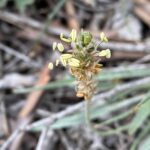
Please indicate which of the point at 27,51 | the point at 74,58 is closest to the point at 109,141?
the point at 27,51

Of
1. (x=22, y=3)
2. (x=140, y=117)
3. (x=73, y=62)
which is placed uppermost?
(x=22, y=3)

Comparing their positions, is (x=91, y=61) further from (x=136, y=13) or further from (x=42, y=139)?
(x=136, y=13)

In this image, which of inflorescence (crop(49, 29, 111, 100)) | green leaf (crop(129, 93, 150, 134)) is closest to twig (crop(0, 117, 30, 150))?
green leaf (crop(129, 93, 150, 134))

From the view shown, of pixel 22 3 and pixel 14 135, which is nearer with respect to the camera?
pixel 14 135

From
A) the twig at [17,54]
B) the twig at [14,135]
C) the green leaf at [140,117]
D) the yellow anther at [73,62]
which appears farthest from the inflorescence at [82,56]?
Result: the twig at [17,54]

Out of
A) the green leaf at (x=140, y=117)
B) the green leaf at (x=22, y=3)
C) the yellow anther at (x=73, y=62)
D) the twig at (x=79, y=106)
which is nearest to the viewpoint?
the yellow anther at (x=73, y=62)

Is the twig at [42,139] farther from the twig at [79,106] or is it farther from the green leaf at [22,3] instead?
the green leaf at [22,3]

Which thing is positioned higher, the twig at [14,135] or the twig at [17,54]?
the twig at [17,54]

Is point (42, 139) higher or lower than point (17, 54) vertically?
lower

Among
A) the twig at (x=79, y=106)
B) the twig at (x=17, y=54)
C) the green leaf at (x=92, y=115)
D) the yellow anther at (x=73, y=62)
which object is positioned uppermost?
the twig at (x=17, y=54)

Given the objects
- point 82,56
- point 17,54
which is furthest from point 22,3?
point 82,56

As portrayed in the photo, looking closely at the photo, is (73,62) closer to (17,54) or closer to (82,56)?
(82,56)

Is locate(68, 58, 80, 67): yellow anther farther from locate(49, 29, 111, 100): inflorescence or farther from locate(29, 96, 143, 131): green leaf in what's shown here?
locate(29, 96, 143, 131): green leaf
